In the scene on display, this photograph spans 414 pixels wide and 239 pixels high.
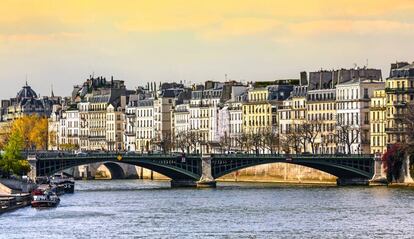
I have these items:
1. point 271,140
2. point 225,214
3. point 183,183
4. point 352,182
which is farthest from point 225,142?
point 225,214

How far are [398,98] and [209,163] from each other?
16.3 metres

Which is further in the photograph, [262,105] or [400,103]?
[262,105]

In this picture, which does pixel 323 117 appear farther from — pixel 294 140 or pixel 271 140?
pixel 271 140

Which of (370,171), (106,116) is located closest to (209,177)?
(370,171)

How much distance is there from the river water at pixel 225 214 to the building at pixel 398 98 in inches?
488

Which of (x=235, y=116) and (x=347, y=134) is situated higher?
(x=235, y=116)

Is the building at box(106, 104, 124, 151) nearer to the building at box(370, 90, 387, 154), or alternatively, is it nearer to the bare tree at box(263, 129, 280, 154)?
the bare tree at box(263, 129, 280, 154)

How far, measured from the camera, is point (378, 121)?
148 m

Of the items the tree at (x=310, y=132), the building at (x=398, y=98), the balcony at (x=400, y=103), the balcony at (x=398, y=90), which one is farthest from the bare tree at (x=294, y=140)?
the balcony at (x=400, y=103)

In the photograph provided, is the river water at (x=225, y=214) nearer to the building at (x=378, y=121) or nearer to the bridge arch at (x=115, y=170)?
the building at (x=378, y=121)

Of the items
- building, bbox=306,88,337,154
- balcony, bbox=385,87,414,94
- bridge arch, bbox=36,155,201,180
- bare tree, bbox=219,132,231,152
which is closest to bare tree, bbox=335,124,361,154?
building, bbox=306,88,337,154

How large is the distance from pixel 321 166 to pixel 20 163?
65.9 feet

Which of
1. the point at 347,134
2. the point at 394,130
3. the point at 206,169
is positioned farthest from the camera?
the point at 347,134

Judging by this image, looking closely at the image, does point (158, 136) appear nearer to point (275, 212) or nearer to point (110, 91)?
point (110, 91)
